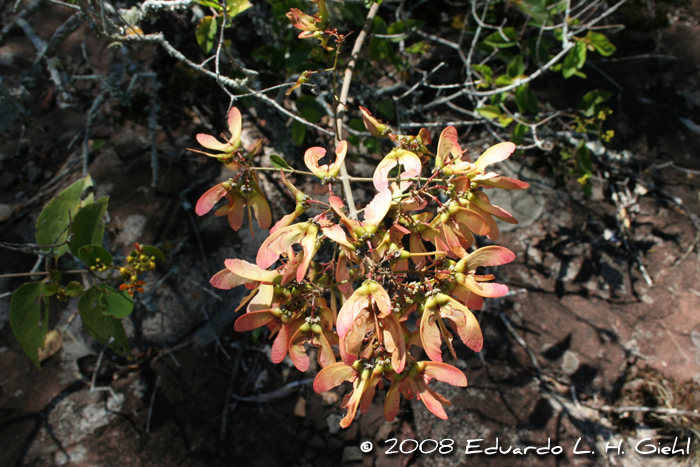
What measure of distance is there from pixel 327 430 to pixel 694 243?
231 centimetres

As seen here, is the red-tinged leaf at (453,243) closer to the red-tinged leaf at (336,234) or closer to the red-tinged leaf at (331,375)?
the red-tinged leaf at (336,234)

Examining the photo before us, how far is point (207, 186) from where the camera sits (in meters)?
2.22

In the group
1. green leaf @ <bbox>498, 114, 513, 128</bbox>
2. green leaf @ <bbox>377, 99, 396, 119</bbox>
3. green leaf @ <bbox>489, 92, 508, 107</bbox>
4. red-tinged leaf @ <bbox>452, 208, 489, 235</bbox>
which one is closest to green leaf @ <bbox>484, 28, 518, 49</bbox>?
green leaf @ <bbox>489, 92, 508, 107</bbox>

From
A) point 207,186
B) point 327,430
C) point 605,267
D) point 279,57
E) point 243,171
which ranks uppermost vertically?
point 279,57

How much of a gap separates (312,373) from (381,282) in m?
1.14

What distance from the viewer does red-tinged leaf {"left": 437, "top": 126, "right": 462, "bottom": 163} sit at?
3.90 feet

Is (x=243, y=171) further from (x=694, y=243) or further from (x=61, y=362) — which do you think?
(x=694, y=243)

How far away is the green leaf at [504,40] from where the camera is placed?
6.54 ft

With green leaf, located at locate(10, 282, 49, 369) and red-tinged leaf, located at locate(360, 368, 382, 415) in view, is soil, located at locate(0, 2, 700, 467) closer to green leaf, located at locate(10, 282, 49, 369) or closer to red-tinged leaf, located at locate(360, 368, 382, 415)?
green leaf, located at locate(10, 282, 49, 369)

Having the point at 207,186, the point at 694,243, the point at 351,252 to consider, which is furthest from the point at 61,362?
the point at 694,243

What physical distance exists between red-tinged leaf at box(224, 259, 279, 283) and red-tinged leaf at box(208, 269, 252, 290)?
0.11 feet

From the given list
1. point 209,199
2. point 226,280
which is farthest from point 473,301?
point 209,199

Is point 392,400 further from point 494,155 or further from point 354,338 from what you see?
point 494,155

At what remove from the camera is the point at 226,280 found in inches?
43.5
